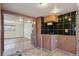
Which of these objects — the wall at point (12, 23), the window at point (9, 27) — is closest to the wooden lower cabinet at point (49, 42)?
the wall at point (12, 23)

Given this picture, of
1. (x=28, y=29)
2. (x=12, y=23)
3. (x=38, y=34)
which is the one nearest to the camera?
(x=12, y=23)

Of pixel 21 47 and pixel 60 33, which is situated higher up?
pixel 60 33

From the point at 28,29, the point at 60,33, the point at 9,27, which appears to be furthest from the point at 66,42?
the point at 9,27

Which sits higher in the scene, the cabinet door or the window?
the window

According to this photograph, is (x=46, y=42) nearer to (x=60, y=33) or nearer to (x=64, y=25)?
(x=60, y=33)

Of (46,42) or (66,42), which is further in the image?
(46,42)

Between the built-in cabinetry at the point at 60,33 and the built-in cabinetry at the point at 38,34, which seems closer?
the built-in cabinetry at the point at 60,33

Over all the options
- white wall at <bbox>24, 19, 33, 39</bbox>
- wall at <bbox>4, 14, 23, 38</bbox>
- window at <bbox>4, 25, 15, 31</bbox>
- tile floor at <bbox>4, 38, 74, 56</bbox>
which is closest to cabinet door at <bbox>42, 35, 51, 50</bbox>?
tile floor at <bbox>4, 38, 74, 56</bbox>

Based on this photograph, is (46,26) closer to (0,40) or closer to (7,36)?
(7,36)

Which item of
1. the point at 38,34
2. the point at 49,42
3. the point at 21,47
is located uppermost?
the point at 38,34

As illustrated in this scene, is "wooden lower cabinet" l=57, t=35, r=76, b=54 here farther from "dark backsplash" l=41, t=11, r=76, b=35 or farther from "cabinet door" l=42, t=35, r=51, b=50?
"cabinet door" l=42, t=35, r=51, b=50

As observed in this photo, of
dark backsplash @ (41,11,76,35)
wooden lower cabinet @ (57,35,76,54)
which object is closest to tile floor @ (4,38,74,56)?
wooden lower cabinet @ (57,35,76,54)

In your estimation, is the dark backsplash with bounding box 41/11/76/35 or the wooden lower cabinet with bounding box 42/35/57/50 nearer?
the dark backsplash with bounding box 41/11/76/35

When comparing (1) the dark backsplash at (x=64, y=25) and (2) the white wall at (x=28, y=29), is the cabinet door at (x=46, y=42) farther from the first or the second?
(2) the white wall at (x=28, y=29)
